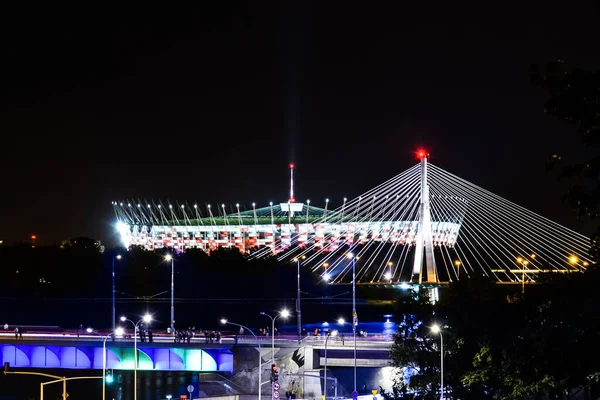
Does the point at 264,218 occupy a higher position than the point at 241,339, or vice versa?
the point at 264,218

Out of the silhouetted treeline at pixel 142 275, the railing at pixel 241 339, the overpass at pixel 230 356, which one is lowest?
the overpass at pixel 230 356

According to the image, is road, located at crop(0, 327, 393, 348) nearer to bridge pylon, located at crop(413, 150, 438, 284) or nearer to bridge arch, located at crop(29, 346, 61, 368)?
bridge arch, located at crop(29, 346, 61, 368)

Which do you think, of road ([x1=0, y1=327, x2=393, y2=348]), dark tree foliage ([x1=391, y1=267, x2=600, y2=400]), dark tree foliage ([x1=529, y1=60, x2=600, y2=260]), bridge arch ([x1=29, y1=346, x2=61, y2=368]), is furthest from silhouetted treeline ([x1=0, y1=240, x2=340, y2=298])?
dark tree foliage ([x1=529, y1=60, x2=600, y2=260])

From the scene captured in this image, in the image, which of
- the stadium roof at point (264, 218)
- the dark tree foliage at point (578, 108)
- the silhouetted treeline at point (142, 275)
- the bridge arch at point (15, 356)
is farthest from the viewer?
→ the stadium roof at point (264, 218)

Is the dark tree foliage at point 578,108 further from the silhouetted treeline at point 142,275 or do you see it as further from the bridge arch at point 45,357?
the silhouetted treeline at point 142,275

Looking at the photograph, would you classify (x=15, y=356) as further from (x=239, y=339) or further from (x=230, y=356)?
(x=239, y=339)

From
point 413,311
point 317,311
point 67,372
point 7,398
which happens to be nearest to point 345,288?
point 317,311

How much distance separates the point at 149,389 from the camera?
67312mm

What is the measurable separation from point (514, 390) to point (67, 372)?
157 ft

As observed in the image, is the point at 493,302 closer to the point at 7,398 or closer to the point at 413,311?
the point at 413,311

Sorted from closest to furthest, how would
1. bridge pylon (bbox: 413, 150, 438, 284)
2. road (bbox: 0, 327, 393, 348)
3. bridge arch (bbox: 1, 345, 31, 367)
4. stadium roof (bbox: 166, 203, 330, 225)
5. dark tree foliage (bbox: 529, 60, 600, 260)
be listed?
dark tree foliage (bbox: 529, 60, 600, 260)
road (bbox: 0, 327, 393, 348)
bridge arch (bbox: 1, 345, 31, 367)
bridge pylon (bbox: 413, 150, 438, 284)
stadium roof (bbox: 166, 203, 330, 225)

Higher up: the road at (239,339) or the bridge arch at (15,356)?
the road at (239,339)

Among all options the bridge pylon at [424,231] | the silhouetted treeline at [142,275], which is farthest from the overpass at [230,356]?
the silhouetted treeline at [142,275]

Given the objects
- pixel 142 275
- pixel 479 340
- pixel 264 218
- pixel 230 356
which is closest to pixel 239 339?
pixel 230 356
